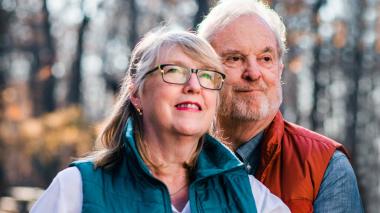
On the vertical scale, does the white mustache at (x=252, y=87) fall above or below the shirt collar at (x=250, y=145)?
above

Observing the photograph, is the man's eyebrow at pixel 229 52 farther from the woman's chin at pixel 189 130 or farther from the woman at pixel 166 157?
the woman's chin at pixel 189 130

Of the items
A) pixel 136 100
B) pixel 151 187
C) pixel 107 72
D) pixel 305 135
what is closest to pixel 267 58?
pixel 305 135

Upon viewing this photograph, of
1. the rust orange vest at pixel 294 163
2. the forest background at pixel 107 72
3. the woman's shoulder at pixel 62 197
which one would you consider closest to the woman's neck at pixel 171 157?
the woman's shoulder at pixel 62 197

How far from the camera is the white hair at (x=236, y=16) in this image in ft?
14.8

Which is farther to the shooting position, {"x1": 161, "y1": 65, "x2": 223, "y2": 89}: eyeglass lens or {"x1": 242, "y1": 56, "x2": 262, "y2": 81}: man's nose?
{"x1": 242, "y1": 56, "x2": 262, "y2": 81}: man's nose

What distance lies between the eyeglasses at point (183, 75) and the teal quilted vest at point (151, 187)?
1.02 ft

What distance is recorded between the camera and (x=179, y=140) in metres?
3.72

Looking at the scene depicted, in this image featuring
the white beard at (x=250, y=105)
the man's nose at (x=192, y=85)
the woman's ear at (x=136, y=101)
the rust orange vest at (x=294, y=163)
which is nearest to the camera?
the man's nose at (x=192, y=85)

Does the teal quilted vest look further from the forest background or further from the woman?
the forest background

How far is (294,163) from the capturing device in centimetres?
414

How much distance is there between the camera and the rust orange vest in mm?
4035

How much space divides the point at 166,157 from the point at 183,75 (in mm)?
396

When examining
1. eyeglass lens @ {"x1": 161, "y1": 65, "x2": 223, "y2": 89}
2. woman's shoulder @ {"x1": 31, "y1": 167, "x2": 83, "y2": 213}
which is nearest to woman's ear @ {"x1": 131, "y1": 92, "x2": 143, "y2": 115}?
eyeglass lens @ {"x1": 161, "y1": 65, "x2": 223, "y2": 89}

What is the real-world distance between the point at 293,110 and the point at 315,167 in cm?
2996
